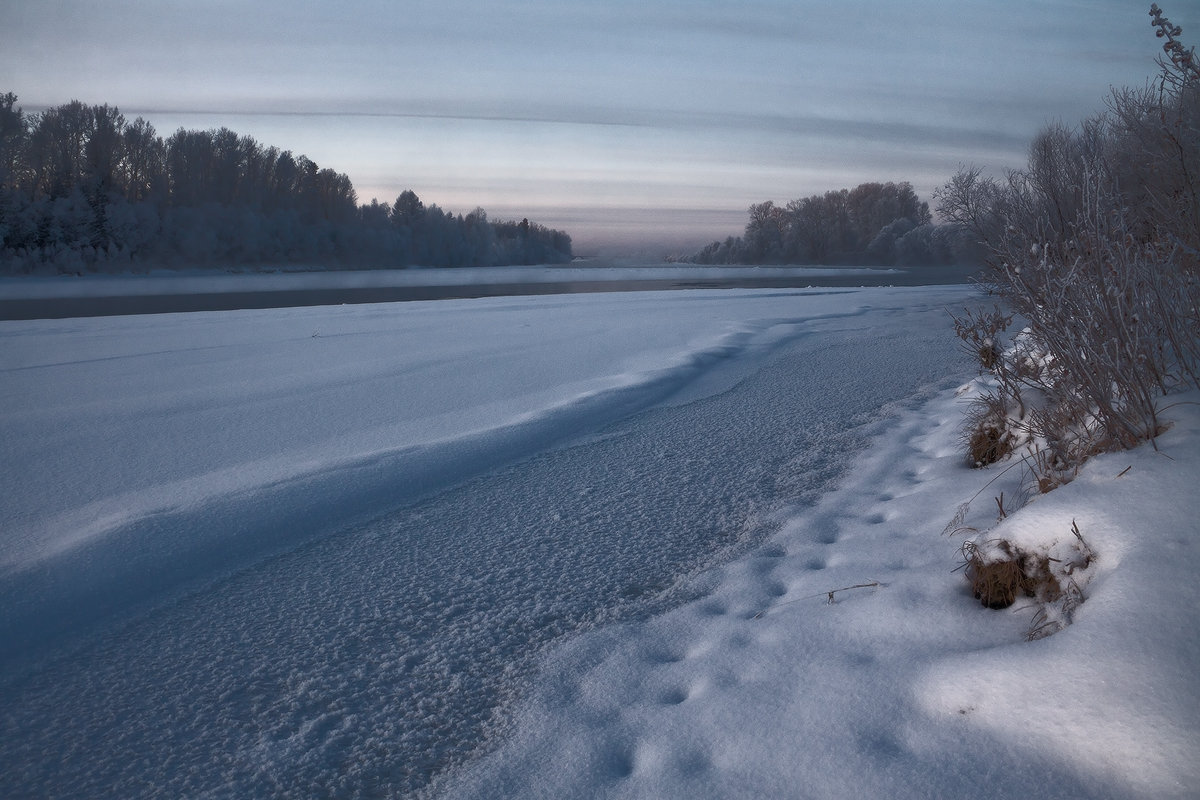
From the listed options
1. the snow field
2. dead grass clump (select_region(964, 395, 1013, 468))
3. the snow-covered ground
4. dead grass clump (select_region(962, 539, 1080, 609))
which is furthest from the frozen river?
dead grass clump (select_region(962, 539, 1080, 609))

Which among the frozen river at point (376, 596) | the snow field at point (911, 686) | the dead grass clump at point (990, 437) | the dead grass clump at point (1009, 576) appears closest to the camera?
the snow field at point (911, 686)

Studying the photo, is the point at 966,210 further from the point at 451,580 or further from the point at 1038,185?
the point at 451,580

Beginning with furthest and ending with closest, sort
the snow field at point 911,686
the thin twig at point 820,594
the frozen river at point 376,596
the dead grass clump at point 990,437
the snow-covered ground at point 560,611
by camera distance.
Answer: the dead grass clump at point 990,437
the thin twig at point 820,594
the frozen river at point 376,596
the snow-covered ground at point 560,611
the snow field at point 911,686

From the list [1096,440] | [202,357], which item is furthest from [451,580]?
[202,357]

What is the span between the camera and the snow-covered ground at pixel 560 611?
2014 mm

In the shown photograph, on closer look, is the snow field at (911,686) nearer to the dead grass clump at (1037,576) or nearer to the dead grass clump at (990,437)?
the dead grass clump at (1037,576)

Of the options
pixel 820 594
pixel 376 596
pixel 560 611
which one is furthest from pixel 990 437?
pixel 376 596

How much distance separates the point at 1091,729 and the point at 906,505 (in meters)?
2.17

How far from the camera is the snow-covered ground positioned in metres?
2.01

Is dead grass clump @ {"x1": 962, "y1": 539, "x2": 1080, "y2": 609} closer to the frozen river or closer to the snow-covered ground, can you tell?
the snow-covered ground

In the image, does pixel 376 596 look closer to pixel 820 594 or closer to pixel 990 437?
pixel 820 594

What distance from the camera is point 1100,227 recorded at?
3297 millimetres

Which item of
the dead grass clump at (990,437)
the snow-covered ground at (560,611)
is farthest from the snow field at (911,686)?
the dead grass clump at (990,437)

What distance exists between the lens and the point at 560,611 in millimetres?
3080
